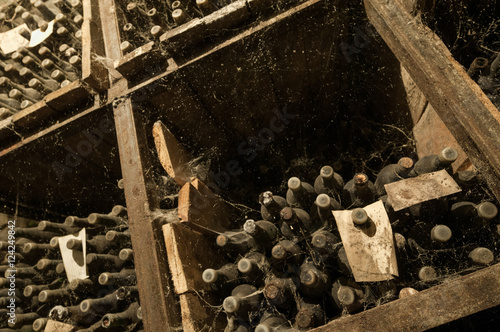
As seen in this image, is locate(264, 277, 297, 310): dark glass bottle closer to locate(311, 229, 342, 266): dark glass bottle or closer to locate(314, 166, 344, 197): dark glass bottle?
locate(311, 229, 342, 266): dark glass bottle

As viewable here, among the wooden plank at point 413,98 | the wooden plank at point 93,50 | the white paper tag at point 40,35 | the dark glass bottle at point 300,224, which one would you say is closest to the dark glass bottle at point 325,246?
the dark glass bottle at point 300,224

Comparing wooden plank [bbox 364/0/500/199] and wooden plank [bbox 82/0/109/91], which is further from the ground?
wooden plank [bbox 82/0/109/91]

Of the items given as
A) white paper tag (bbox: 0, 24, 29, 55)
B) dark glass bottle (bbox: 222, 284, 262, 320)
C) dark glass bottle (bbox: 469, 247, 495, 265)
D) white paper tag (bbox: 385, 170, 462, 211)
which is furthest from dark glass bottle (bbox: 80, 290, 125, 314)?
white paper tag (bbox: 0, 24, 29, 55)

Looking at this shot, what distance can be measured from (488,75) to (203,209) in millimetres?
1209

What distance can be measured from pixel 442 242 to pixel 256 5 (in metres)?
1.00

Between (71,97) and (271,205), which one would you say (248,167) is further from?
(71,97)

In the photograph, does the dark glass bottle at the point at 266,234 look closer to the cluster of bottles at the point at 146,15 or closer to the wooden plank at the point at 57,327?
the wooden plank at the point at 57,327

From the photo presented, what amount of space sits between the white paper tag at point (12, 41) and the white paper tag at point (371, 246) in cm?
201

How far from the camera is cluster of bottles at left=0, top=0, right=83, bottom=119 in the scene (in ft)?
5.22

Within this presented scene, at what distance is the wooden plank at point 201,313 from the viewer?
91cm

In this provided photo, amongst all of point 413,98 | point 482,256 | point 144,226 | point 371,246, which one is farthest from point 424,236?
point 144,226

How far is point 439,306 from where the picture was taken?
0.59 meters

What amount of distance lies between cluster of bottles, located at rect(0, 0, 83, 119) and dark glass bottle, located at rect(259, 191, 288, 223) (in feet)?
4.01

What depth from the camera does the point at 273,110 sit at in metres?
1.54
